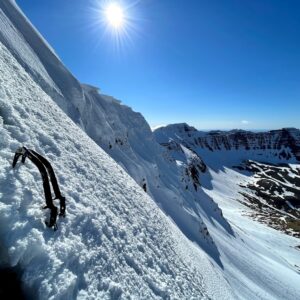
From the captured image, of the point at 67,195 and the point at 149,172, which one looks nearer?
the point at 67,195

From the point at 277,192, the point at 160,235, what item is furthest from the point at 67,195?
the point at 277,192

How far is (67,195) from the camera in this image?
9609mm

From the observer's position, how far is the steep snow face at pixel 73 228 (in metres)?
6.49

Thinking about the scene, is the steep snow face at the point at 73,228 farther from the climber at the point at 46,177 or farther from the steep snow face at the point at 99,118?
the steep snow face at the point at 99,118

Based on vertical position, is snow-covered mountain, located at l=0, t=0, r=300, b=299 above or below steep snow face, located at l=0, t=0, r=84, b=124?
below

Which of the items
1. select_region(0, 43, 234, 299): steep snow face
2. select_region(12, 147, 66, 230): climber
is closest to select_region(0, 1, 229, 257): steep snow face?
select_region(0, 43, 234, 299): steep snow face

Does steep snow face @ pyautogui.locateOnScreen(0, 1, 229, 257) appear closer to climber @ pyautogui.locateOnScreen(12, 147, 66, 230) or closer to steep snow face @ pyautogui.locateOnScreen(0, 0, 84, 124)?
steep snow face @ pyautogui.locateOnScreen(0, 0, 84, 124)

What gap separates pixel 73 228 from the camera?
845 cm

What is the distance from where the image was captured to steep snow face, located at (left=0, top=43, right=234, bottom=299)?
6488 millimetres

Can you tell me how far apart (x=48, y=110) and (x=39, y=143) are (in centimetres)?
454

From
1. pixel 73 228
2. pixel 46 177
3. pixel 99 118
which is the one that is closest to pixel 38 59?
pixel 99 118

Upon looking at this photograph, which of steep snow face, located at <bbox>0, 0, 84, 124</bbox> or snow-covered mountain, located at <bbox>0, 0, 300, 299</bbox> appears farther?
steep snow face, located at <bbox>0, 0, 84, 124</bbox>

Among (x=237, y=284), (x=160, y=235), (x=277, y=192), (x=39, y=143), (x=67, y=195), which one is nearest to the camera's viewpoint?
(x=67, y=195)

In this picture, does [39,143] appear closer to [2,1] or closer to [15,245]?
[15,245]
